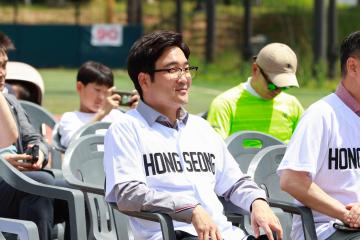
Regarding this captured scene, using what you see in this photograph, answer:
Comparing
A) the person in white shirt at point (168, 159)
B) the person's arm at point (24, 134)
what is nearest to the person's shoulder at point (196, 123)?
the person in white shirt at point (168, 159)

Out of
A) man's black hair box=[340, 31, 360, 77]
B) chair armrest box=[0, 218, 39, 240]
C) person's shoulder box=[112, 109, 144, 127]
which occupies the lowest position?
chair armrest box=[0, 218, 39, 240]

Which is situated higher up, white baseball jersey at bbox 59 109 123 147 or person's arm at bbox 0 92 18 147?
person's arm at bbox 0 92 18 147

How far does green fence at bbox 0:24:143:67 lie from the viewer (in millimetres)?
42719

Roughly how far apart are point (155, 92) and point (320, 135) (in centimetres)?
81

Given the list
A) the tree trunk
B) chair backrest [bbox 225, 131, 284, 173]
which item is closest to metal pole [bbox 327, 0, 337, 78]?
the tree trunk

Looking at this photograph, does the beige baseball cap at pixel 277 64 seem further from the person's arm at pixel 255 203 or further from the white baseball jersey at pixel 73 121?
the person's arm at pixel 255 203

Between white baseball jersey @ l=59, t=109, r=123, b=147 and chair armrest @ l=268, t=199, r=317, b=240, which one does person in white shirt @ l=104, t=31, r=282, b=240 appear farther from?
white baseball jersey @ l=59, t=109, r=123, b=147

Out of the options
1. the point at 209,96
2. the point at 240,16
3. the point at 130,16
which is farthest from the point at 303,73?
the point at 240,16

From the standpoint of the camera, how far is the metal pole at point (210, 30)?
141ft

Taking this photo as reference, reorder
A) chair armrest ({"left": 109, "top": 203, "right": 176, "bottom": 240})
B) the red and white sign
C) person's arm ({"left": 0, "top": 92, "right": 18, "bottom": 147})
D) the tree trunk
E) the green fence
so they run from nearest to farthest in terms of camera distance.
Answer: chair armrest ({"left": 109, "top": 203, "right": 176, "bottom": 240}), person's arm ({"left": 0, "top": 92, "right": 18, "bottom": 147}), the green fence, the red and white sign, the tree trunk

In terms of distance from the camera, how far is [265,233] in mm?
4965

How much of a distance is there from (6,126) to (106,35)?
38125 millimetres

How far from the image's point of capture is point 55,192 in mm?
5707

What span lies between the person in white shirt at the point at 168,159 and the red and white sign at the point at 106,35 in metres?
38.0
